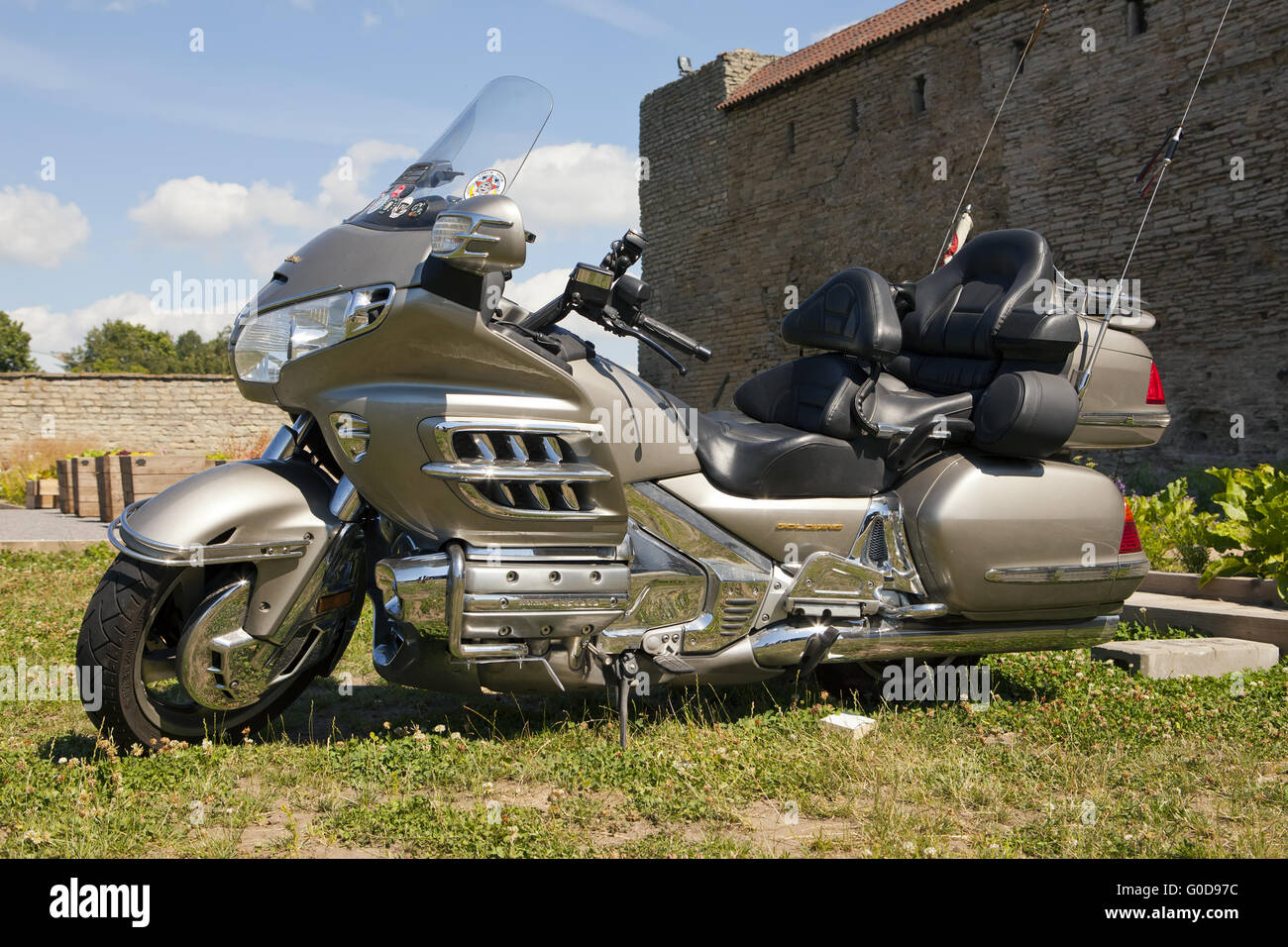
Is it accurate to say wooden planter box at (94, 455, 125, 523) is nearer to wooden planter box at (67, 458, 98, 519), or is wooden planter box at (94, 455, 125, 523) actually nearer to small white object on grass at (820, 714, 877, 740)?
wooden planter box at (67, 458, 98, 519)

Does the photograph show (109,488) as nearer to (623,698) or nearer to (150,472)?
(150,472)

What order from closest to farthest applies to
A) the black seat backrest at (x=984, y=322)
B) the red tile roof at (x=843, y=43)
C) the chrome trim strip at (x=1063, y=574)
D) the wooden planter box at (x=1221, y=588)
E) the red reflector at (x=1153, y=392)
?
the chrome trim strip at (x=1063, y=574)
the black seat backrest at (x=984, y=322)
the red reflector at (x=1153, y=392)
the wooden planter box at (x=1221, y=588)
the red tile roof at (x=843, y=43)

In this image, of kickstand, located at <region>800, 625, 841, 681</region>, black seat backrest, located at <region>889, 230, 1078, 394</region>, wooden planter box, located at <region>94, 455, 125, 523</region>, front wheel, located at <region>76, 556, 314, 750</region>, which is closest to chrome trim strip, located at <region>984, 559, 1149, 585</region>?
kickstand, located at <region>800, 625, 841, 681</region>

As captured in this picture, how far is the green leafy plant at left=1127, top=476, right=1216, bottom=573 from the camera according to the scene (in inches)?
262

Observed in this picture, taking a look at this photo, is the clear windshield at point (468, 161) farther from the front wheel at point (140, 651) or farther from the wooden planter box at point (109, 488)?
the wooden planter box at point (109, 488)

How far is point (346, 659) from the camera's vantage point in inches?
193

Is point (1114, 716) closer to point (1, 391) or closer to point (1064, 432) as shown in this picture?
point (1064, 432)

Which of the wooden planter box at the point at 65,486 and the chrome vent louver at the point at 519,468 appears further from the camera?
the wooden planter box at the point at 65,486

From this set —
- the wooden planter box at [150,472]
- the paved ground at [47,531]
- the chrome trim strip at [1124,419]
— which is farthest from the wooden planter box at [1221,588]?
the wooden planter box at [150,472]

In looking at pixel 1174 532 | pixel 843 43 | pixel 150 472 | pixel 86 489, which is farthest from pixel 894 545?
pixel 843 43

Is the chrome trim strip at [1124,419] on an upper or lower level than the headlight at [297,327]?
lower

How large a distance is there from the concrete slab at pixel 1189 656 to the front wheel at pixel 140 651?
3.65m

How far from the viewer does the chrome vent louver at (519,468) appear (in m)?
2.99
